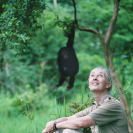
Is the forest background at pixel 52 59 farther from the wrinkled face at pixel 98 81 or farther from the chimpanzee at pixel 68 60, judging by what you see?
the wrinkled face at pixel 98 81

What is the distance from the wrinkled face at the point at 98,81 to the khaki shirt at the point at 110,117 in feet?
0.50

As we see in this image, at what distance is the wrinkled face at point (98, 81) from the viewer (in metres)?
2.24

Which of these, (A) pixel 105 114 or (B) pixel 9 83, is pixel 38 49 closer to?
(B) pixel 9 83

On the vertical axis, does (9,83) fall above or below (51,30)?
below

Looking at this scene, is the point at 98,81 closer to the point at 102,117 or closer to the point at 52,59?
the point at 102,117

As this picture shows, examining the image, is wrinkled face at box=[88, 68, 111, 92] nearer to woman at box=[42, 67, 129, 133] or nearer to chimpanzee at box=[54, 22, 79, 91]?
woman at box=[42, 67, 129, 133]

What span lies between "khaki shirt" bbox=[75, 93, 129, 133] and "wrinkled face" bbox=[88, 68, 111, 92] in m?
0.15

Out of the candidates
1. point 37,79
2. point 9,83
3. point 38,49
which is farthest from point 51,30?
point 9,83

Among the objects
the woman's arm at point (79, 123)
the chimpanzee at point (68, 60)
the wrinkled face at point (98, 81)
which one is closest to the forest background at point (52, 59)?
the chimpanzee at point (68, 60)

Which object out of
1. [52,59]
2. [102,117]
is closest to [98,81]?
[102,117]

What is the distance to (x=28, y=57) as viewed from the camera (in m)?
10.4

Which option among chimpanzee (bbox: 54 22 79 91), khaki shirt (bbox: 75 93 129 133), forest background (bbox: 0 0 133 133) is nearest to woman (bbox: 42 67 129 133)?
khaki shirt (bbox: 75 93 129 133)

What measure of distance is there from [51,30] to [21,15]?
23.3 feet

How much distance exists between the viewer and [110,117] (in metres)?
2.05
